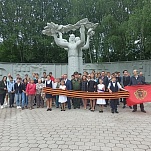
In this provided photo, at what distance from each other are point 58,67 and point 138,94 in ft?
41.1

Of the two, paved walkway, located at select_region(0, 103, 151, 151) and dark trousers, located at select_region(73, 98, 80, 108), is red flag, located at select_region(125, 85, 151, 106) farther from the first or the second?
dark trousers, located at select_region(73, 98, 80, 108)

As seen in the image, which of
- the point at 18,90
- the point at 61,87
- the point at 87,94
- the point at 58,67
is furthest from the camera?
the point at 58,67

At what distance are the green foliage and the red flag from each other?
12.6 metres

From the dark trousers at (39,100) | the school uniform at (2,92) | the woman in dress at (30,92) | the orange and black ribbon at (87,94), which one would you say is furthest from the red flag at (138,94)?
the school uniform at (2,92)

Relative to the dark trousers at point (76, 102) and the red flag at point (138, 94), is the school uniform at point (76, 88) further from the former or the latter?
the red flag at point (138, 94)

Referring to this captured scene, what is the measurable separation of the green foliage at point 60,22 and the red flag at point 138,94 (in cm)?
1259

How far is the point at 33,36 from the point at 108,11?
927 centimetres

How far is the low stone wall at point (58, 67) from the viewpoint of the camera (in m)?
18.4

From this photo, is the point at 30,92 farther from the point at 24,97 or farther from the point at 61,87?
the point at 61,87

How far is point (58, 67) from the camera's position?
19953 millimetres

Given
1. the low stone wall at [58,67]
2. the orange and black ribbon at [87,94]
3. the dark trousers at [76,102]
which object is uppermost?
the low stone wall at [58,67]

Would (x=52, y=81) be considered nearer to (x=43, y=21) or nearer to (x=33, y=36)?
(x=33, y=36)

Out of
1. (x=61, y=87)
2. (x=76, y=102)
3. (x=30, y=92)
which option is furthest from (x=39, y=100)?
(x=76, y=102)

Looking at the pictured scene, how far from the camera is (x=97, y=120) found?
6820mm
